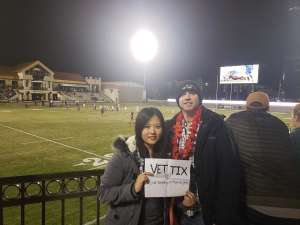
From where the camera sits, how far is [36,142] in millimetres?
18000

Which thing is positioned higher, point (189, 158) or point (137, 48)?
point (137, 48)

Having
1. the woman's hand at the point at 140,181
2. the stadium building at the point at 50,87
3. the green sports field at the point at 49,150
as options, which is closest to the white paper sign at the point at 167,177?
the woman's hand at the point at 140,181

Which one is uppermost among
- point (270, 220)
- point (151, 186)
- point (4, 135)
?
point (151, 186)

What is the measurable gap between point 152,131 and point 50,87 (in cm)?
8226

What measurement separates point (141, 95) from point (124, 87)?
7711 mm

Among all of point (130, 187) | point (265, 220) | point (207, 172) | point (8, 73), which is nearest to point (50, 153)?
point (130, 187)

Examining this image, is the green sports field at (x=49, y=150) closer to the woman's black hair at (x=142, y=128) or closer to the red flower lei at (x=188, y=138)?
the red flower lei at (x=188, y=138)

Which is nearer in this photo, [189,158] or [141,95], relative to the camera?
[189,158]

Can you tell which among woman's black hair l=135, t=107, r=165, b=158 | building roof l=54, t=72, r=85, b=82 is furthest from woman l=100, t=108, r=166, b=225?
building roof l=54, t=72, r=85, b=82

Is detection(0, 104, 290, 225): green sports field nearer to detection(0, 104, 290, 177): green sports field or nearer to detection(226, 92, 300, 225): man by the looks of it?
detection(0, 104, 290, 177): green sports field

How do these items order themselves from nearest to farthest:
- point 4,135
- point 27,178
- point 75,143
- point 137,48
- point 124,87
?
point 27,178, point 75,143, point 4,135, point 137,48, point 124,87

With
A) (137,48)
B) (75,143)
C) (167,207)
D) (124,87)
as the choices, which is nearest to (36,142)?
(75,143)

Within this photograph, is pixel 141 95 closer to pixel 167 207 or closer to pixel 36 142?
pixel 36 142

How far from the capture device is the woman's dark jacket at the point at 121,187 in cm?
299
